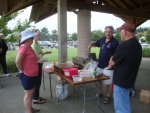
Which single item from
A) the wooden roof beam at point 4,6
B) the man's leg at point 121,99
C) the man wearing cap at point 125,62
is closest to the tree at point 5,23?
the wooden roof beam at point 4,6

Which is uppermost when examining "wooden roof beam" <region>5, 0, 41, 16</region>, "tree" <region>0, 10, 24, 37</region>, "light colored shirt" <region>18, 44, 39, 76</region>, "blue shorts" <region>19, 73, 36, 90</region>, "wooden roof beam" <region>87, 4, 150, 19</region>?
"wooden roof beam" <region>5, 0, 41, 16</region>

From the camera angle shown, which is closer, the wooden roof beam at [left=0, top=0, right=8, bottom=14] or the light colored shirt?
the light colored shirt

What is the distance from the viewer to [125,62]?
2.18 meters

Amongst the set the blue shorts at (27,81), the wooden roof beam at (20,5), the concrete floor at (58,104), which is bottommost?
the concrete floor at (58,104)

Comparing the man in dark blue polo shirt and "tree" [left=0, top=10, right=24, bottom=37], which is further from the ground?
"tree" [left=0, top=10, right=24, bottom=37]

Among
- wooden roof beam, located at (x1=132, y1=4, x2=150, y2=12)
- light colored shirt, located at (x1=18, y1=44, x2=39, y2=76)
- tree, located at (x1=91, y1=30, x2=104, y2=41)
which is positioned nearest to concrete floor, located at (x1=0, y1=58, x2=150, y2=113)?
light colored shirt, located at (x1=18, y1=44, x2=39, y2=76)

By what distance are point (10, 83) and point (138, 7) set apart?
23.9 feet

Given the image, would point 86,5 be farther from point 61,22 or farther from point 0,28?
point 0,28

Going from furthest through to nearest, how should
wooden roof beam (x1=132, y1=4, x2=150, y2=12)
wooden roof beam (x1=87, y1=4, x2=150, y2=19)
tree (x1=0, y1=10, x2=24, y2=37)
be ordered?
wooden roof beam (x1=132, y1=4, x2=150, y2=12) → wooden roof beam (x1=87, y1=4, x2=150, y2=19) → tree (x1=0, y1=10, x2=24, y2=37)

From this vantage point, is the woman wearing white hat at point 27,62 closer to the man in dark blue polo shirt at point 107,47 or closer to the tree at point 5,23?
the man in dark blue polo shirt at point 107,47

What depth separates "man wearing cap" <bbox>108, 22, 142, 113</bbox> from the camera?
2146 millimetres

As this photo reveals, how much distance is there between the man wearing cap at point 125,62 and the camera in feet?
7.04

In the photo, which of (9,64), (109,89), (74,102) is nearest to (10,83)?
(9,64)

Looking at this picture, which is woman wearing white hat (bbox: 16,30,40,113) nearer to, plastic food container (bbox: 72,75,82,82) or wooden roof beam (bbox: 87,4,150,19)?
plastic food container (bbox: 72,75,82,82)
